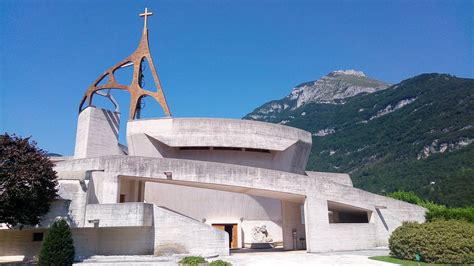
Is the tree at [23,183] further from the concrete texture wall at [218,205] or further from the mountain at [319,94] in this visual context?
the mountain at [319,94]

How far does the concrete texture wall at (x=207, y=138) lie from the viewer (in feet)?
84.1

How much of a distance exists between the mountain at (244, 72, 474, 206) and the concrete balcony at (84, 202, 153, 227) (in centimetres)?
4592

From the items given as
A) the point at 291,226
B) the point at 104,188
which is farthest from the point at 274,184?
the point at 104,188

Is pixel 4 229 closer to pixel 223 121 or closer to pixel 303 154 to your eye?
pixel 223 121

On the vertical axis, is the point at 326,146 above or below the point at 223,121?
above

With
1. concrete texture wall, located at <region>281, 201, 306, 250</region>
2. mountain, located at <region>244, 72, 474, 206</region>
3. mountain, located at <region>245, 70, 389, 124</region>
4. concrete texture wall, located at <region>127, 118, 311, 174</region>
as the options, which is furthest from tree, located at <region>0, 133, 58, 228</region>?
mountain, located at <region>245, 70, 389, 124</region>

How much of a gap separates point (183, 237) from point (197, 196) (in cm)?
701

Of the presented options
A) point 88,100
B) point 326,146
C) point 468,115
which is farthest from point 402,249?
point 326,146

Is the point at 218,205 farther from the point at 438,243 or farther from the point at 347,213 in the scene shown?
the point at 438,243

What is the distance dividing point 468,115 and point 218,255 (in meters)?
77.8

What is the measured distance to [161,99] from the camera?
30078mm

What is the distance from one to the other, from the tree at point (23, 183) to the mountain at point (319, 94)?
5419 inches

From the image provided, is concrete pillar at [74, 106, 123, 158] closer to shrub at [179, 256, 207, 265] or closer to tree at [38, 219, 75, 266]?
tree at [38, 219, 75, 266]

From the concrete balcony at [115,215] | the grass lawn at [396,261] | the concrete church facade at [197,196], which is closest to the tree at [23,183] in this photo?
the concrete church facade at [197,196]
